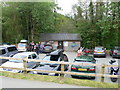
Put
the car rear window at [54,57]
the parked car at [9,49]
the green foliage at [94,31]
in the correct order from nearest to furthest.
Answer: the car rear window at [54,57]
the parked car at [9,49]
the green foliage at [94,31]

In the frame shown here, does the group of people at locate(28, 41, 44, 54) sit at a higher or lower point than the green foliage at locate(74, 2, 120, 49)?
lower

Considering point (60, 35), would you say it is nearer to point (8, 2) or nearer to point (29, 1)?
point (29, 1)

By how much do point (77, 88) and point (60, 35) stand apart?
1914cm

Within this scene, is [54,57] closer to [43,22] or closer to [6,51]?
[6,51]

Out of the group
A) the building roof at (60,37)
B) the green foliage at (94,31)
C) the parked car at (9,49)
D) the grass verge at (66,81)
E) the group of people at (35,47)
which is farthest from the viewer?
the building roof at (60,37)

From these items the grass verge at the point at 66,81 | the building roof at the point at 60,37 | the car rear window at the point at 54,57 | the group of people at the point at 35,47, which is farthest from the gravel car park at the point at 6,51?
the building roof at the point at 60,37

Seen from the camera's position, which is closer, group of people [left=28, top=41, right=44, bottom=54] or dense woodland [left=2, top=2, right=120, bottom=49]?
group of people [left=28, top=41, right=44, bottom=54]

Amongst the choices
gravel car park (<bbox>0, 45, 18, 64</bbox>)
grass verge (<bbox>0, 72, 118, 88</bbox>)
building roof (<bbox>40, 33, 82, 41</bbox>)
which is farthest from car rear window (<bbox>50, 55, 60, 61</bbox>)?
building roof (<bbox>40, 33, 82, 41</bbox>)

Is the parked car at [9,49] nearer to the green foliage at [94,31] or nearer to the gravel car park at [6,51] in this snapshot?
the gravel car park at [6,51]

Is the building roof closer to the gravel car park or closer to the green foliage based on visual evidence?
the green foliage

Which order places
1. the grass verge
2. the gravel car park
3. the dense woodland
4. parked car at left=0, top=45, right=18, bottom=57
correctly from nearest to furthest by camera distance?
the grass verge → the gravel car park → parked car at left=0, top=45, right=18, bottom=57 → the dense woodland

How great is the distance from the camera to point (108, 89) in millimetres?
4809

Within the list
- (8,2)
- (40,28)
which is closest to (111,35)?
(40,28)

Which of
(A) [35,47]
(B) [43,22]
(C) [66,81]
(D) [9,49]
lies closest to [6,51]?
(D) [9,49]
